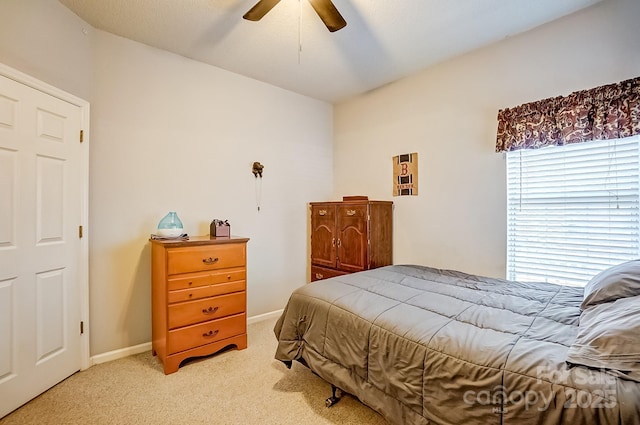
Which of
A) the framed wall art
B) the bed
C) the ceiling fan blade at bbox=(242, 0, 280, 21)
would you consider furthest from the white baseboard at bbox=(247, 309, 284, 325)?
the ceiling fan blade at bbox=(242, 0, 280, 21)

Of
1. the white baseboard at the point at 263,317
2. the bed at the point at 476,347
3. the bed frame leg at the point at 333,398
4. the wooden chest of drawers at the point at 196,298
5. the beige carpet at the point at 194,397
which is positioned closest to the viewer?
the bed at the point at 476,347

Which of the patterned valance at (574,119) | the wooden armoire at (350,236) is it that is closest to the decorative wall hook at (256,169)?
the wooden armoire at (350,236)

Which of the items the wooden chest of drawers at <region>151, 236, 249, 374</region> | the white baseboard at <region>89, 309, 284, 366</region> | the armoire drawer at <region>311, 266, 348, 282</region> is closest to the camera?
the wooden chest of drawers at <region>151, 236, 249, 374</region>

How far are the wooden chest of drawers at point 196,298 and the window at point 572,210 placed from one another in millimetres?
2416

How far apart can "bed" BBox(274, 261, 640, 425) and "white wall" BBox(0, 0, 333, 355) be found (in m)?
1.43

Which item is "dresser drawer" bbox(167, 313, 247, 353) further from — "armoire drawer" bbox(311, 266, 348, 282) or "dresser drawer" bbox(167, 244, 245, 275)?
"armoire drawer" bbox(311, 266, 348, 282)

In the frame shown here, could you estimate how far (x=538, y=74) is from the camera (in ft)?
7.54

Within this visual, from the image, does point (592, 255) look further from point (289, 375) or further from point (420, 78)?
point (289, 375)

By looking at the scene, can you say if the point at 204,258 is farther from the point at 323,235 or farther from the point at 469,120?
the point at 469,120

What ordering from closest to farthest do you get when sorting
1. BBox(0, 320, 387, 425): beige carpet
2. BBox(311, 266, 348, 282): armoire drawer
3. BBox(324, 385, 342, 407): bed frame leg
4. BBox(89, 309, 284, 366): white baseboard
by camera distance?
BBox(0, 320, 387, 425): beige carpet < BBox(324, 385, 342, 407): bed frame leg < BBox(89, 309, 284, 366): white baseboard < BBox(311, 266, 348, 282): armoire drawer

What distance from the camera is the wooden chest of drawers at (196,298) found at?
7.14 ft

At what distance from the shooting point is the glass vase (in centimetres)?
239

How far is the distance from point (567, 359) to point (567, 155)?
6.02ft

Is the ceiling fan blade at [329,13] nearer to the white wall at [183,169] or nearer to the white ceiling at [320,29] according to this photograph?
the white ceiling at [320,29]
